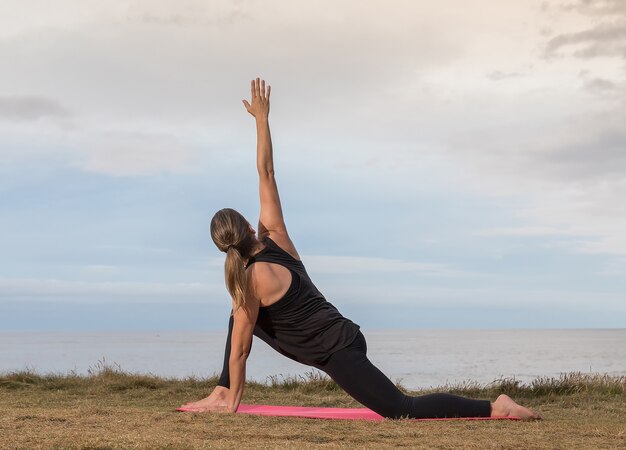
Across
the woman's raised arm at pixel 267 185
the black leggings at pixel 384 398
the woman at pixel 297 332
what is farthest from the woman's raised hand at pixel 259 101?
the black leggings at pixel 384 398

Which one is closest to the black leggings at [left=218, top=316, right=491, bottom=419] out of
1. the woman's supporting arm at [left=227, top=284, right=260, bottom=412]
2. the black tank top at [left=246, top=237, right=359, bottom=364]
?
the black tank top at [left=246, top=237, right=359, bottom=364]

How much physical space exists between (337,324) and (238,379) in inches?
30.1

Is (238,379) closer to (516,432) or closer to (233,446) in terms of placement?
(233,446)

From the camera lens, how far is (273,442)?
4.41 meters

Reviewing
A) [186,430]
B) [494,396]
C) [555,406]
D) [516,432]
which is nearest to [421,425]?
[516,432]

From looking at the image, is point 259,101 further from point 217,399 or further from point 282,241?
point 217,399

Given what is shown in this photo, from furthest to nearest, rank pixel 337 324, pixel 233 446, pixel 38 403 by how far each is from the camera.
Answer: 1. pixel 38 403
2. pixel 337 324
3. pixel 233 446

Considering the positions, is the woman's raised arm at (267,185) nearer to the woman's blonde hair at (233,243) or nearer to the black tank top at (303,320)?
the black tank top at (303,320)

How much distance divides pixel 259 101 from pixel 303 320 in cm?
167

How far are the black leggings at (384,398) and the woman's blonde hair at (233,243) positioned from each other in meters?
0.82

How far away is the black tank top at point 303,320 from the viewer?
215 inches

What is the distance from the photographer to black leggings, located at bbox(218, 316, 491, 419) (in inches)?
212

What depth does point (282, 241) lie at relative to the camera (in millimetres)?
5648

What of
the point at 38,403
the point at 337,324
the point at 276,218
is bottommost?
the point at 38,403
